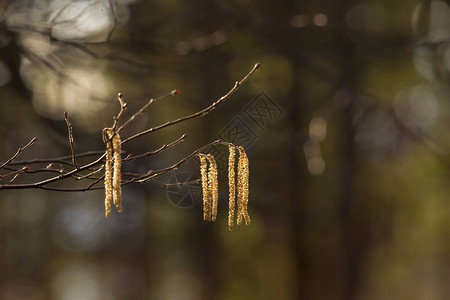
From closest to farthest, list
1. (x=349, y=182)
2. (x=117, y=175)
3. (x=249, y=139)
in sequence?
1. (x=117, y=175)
2. (x=249, y=139)
3. (x=349, y=182)

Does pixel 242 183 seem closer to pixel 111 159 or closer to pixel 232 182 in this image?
pixel 232 182

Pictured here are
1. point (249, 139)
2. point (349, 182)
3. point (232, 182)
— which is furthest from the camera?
point (349, 182)

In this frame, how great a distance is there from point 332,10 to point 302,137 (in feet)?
3.27

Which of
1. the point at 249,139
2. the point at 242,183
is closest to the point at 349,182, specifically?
the point at 249,139

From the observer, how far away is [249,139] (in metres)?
3.60

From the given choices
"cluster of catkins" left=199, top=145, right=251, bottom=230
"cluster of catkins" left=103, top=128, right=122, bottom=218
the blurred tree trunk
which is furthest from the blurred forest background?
"cluster of catkins" left=103, top=128, right=122, bottom=218

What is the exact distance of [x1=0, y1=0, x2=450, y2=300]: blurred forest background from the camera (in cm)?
364

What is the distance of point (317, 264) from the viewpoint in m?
4.36

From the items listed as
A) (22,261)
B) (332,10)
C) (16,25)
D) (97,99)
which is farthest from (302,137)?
(22,261)

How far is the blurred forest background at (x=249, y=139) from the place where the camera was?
3.64 meters

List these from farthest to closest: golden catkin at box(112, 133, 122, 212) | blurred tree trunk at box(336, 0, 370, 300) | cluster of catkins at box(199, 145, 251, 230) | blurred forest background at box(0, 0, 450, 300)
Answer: blurred tree trunk at box(336, 0, 370, 300), blurred forest background at box(0, 0, 450, 300), cluster of catkins at box(199, 145, 251, 230), golden catkin at box(112, 133, 122, 212)

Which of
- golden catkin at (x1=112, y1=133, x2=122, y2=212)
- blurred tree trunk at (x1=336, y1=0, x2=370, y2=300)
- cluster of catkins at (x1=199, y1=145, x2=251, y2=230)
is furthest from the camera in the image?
blurred tree trunk at (x1=336, y1=0, x2=370, y2=300)

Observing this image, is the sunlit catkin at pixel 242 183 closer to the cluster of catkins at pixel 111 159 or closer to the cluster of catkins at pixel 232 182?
the cluster of catkins at pixel 232 182

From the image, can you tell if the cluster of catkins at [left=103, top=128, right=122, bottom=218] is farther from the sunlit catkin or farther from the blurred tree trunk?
the blurred tree trunk
